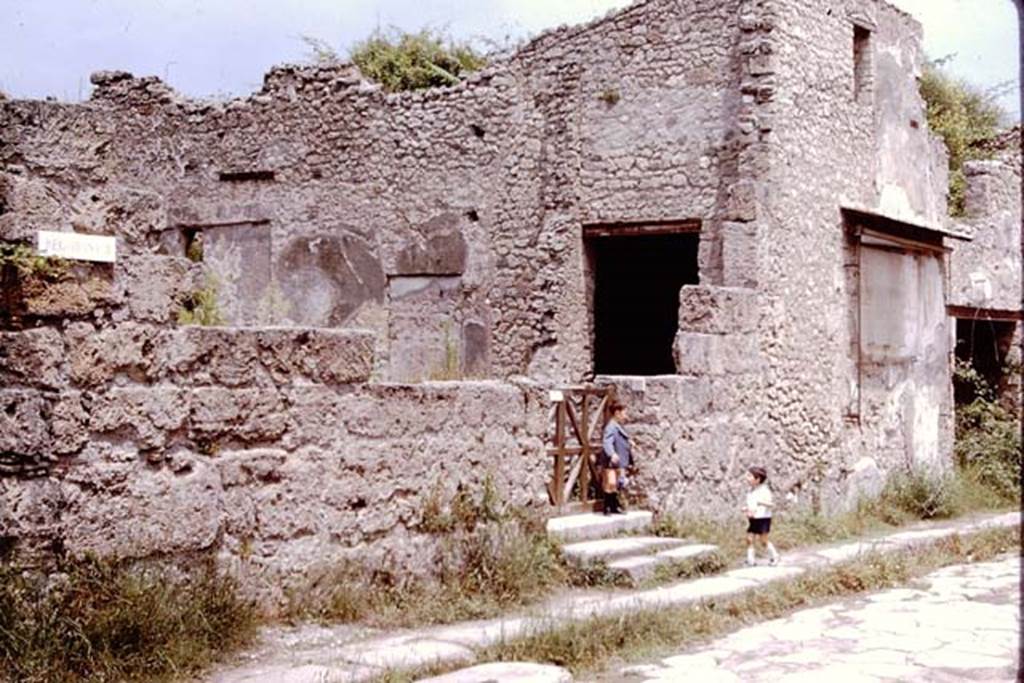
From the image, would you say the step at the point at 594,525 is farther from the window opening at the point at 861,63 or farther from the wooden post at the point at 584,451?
the window opening at the point at 861,63

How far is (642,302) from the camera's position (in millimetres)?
16688

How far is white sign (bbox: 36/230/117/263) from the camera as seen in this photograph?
19.9ft

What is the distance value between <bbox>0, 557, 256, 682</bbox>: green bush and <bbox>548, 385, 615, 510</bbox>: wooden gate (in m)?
4.18

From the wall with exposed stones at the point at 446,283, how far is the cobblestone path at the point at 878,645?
6.23ft

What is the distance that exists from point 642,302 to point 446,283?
3.07 metres

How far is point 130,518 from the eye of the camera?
625 cm

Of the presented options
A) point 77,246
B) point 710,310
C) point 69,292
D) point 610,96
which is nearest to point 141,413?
point 69,292

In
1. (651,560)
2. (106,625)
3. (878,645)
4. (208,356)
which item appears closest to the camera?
(106,625)

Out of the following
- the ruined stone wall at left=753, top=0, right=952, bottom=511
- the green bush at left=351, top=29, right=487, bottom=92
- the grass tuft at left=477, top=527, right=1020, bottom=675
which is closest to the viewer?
the grass tuft at left=477, top=527, right=1020, bottom=675

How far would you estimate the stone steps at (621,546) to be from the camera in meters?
9.04

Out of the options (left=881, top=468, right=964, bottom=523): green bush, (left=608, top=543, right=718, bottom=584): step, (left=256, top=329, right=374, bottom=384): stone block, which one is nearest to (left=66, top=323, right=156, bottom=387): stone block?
(left=256, top=329, right=374, bottom=384): stone block

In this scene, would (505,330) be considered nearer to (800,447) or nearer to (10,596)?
(800,447)

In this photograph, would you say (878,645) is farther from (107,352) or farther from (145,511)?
(107,352)

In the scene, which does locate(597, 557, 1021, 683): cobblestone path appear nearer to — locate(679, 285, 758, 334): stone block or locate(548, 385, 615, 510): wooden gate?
locate(548, 385, 615, 510): wooden gate
